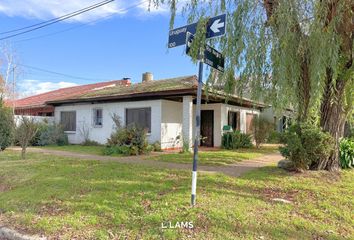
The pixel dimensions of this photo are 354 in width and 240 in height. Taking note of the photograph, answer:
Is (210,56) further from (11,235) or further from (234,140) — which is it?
(234,140)

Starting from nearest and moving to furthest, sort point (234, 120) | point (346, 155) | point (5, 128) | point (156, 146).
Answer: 1. point (346, 155)
2. point (5, 128)
3. point (156, 146)
4. point (234, 120)

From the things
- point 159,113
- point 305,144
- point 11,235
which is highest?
point 159,113

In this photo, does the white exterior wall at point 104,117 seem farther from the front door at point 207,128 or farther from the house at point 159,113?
the front door at point 207,128

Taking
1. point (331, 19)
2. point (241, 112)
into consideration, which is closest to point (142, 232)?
point (331, 19)

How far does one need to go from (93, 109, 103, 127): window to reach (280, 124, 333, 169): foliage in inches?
475

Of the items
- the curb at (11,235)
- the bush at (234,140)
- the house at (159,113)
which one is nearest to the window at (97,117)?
the house at (159,113)

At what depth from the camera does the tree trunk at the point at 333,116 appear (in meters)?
8.15

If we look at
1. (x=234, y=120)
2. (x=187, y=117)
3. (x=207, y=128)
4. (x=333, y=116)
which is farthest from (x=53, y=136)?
(x=333, y=116)

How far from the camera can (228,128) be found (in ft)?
55.9

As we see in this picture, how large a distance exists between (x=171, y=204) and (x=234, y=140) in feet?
38.2

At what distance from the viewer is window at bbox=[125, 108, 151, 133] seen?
614 inches

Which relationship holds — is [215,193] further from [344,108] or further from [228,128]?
[228,128]

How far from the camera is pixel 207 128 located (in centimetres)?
1803

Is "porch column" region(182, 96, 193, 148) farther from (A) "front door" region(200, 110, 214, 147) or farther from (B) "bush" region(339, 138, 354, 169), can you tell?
(B) "bush" region(339, 138, 354, 169)
